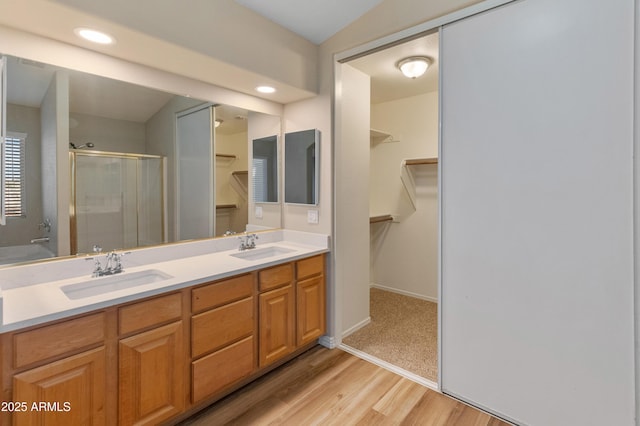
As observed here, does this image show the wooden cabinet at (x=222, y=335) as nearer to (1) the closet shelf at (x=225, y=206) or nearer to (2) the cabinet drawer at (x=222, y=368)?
(2) the cabinet drawer at (x=222, y=368)

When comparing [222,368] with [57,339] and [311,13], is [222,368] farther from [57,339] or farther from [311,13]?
[311,13]

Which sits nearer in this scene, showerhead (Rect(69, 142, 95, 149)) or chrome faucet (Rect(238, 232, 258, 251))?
showerhead (Rect(69, 142, 95, 149))

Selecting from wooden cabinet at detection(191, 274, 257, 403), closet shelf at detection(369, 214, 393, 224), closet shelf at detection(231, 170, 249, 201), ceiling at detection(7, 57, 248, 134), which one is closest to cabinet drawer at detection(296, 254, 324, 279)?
wooden cabinet at detection(191, 274, 257, 403)

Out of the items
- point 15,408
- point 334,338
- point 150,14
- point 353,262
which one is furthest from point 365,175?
point 15,408

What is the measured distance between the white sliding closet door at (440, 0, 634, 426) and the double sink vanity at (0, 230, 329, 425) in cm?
116

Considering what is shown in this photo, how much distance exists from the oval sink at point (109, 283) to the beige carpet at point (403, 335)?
5.37ft

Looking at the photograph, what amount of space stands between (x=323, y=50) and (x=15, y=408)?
276 cm

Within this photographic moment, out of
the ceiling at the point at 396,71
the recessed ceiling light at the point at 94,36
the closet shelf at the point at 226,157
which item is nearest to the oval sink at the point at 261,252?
the closet shelf at the point at 226,157

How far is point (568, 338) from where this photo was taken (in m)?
1.55

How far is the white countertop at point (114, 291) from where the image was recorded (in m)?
1.20

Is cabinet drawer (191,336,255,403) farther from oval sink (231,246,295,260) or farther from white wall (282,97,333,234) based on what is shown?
white wall (282,97,333,234)

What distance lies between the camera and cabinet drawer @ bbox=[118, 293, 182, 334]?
143cm

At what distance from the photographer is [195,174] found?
7.59 feet

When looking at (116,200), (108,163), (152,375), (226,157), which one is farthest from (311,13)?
(152,375)
